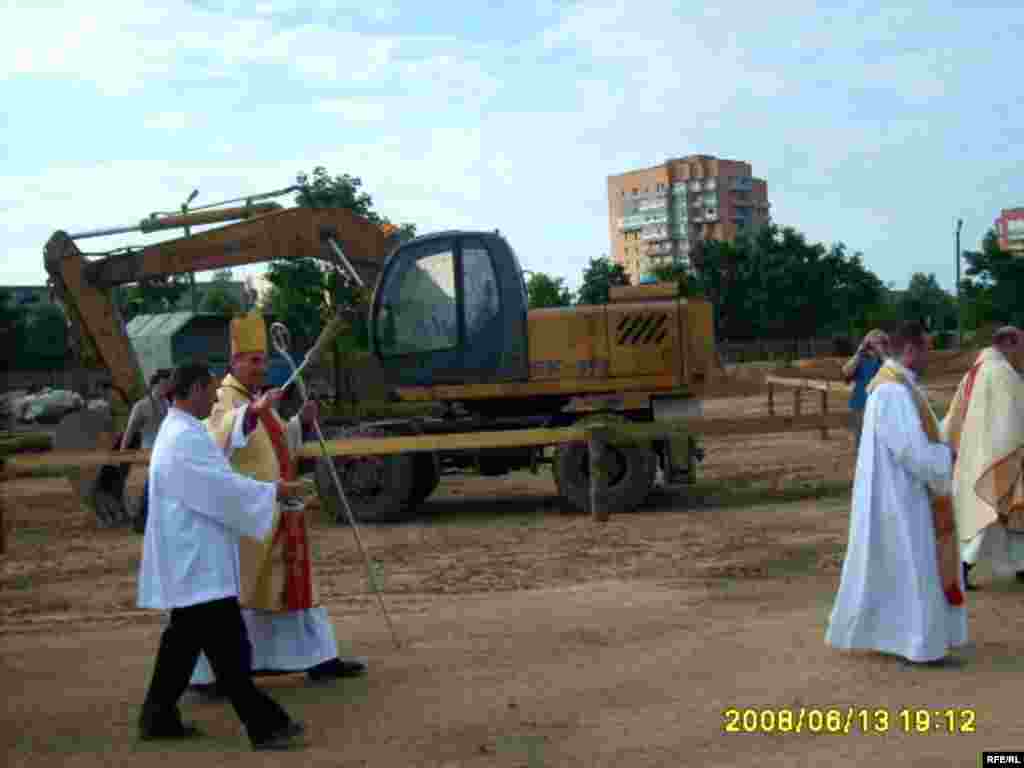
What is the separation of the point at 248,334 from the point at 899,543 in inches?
145

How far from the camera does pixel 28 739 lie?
20.6ft

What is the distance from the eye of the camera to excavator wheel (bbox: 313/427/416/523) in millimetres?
13961

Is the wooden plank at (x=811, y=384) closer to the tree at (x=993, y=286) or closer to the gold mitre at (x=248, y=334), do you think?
the gold mitre at (x=248, y=334)

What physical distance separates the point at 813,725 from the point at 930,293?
101 metres

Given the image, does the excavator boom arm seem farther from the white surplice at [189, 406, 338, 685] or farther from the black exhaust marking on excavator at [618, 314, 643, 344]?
the white surplice at [189, 406, 338, 685]

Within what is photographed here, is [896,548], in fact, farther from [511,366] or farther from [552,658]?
[511,366]

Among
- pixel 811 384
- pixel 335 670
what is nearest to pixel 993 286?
pixel 811 384

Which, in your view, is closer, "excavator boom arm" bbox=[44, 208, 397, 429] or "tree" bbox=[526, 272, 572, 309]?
"excavator boom arm" bbox=[44, 208, 397, 429]

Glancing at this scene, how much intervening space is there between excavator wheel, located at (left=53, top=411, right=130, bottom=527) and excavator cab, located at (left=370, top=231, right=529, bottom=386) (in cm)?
405

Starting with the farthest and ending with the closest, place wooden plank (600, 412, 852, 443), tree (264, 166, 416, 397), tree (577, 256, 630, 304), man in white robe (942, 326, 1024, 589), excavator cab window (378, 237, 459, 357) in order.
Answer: tree (577, 256, 630, 304) → tree (264, 166, 416, 397) → excavator cab window (378, 237, 459, 357) → wooden plank (600, 412, 852, 443) → man in white robe (942, 326, 1024, 589)

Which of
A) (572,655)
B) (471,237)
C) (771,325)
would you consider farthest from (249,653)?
(771,325)

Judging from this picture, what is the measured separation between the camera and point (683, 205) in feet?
379

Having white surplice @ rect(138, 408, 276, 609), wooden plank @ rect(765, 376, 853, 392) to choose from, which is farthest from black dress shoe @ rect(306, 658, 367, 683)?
wooden plank @ rect(765, 376, 853, 392)
